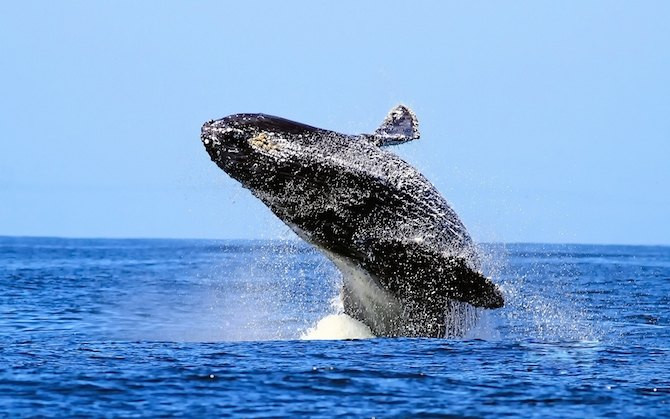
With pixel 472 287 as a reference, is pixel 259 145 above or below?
above

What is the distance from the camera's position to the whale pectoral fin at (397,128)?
1390 cm

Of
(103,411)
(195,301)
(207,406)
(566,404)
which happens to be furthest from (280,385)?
(195,301)

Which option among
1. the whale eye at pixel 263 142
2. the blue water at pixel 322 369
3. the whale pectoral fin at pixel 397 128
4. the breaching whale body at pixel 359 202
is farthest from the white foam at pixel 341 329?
the whale eye at pixel 263 142

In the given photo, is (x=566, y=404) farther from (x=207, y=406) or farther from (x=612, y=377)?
(x=207, y=406)

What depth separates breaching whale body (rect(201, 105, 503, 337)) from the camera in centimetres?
1323

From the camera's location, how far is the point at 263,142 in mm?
13203

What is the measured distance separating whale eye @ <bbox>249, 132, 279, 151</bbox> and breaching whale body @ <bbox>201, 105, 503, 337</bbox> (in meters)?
0.01

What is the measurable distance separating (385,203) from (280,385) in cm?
314

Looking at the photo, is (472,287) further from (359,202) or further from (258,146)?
(258,146)

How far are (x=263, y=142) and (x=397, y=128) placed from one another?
1.94 m

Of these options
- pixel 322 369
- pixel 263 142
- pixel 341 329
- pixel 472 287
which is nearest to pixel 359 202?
pixel 263 142

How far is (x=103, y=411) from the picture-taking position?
33.0ft

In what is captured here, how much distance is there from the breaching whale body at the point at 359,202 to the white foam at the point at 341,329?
104 cm

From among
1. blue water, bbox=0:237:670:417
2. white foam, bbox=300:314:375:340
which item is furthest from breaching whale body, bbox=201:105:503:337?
white foam, bbox=300:314:375:340
